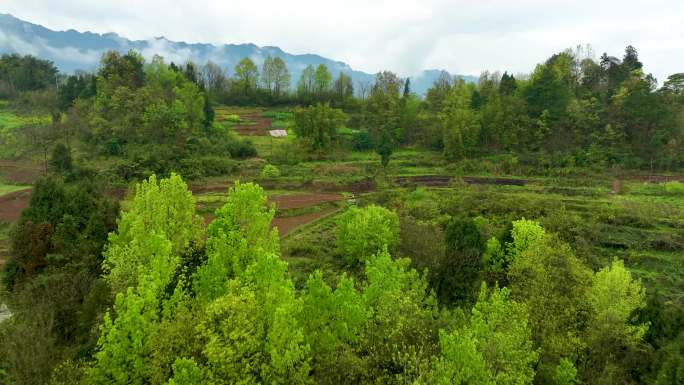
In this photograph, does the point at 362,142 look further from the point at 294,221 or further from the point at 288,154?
the point at 294,221

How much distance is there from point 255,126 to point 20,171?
127ft

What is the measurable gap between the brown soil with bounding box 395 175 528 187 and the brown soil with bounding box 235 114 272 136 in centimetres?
3273

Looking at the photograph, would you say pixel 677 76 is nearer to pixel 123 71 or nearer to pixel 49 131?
pixel 123 71

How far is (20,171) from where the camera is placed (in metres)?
55.0

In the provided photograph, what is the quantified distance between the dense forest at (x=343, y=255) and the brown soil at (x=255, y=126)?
33.6 feet

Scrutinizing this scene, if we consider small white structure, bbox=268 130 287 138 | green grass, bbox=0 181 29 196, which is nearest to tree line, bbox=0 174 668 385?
green grass, bbox=0 181 29 196

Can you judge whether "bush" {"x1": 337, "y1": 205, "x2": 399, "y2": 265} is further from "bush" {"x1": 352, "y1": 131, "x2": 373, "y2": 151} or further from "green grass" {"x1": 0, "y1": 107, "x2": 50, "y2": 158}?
"green grass" {"x1": 0, "y1": 107, "x2": 50, "y2": 158}

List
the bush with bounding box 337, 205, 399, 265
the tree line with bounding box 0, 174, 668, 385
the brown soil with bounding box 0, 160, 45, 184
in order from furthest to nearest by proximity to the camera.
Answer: the brown soil with bounding box 0, 160, 45, 184, the bush with bounding box 337, 205, 399, 265, the tree line with bounding box 0, 174, 668, 385

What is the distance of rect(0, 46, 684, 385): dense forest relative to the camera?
14852 millimetres

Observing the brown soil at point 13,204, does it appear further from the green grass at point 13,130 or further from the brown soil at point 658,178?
the brown soil at point 658,178

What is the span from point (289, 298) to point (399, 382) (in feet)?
14.7

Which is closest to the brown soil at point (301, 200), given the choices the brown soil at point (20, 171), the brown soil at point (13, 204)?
the brown soil at point (13, 204)

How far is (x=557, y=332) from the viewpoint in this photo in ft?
67.7

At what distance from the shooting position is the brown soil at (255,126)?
264 feet
